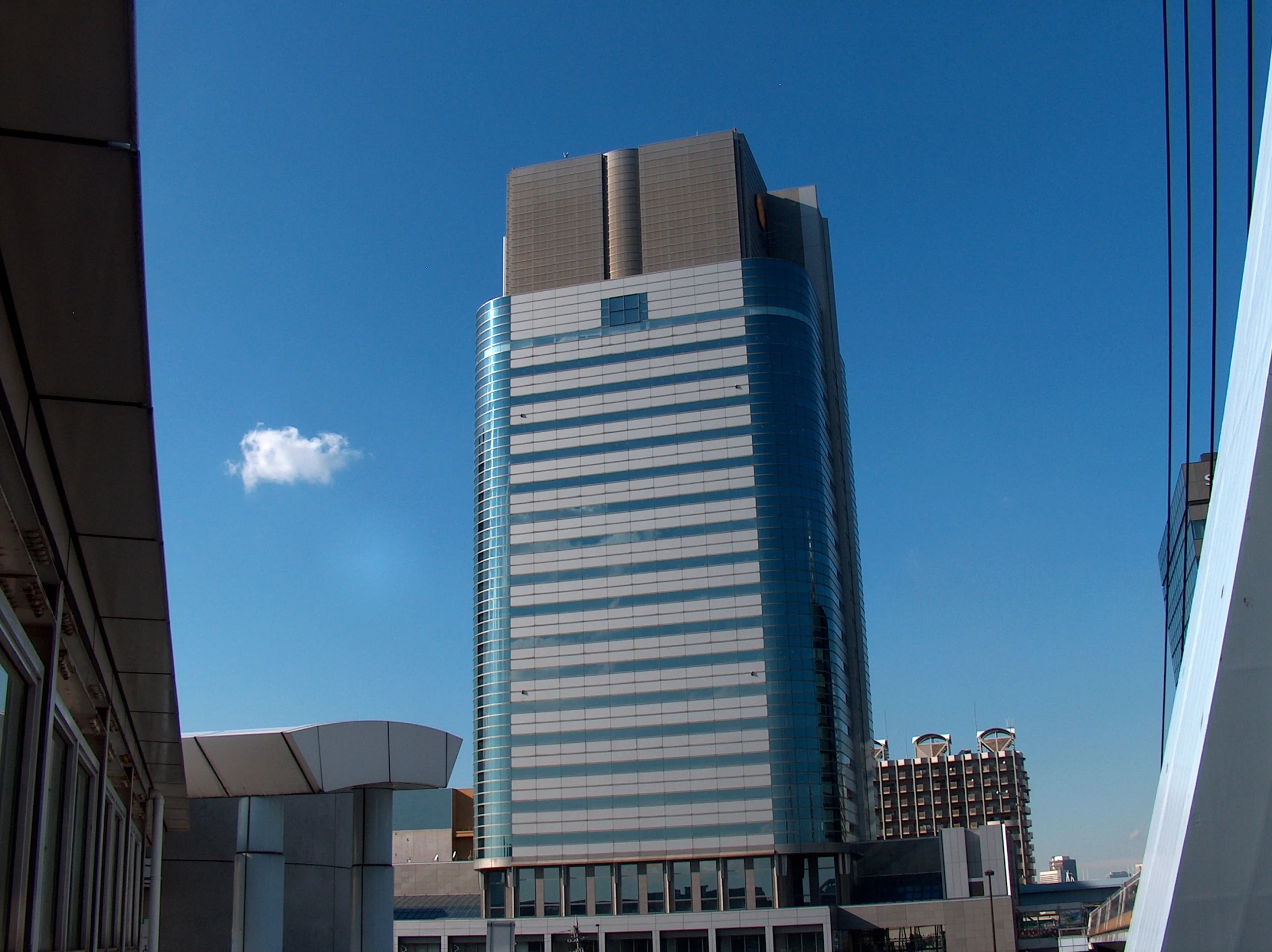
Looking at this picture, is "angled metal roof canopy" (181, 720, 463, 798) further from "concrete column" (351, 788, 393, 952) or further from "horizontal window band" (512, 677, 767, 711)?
"horizontal window band" (512, 677, 767, 711)

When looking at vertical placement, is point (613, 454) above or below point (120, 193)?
above

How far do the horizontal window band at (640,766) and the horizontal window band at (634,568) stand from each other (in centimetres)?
1481

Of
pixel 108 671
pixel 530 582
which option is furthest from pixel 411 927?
pixel 108 671

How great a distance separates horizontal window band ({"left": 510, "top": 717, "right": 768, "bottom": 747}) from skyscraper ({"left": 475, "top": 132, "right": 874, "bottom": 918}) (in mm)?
220

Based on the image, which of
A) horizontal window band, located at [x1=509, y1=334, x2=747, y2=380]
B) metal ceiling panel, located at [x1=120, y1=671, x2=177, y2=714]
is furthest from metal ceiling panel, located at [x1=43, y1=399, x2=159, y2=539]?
horizontal window band, located at [x1=509, y1=334, x2=747, y2=380]

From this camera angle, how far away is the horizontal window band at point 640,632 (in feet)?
299

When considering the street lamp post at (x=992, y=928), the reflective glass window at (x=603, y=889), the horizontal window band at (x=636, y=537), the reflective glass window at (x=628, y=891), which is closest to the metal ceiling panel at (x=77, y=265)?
the street lamp post at (x=992, y=928)

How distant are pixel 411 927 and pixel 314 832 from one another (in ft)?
250

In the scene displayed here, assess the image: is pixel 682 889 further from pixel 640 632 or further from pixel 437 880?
pixel 437 880

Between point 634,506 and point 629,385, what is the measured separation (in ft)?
35.4

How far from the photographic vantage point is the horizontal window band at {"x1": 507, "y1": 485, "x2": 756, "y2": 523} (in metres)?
93.9

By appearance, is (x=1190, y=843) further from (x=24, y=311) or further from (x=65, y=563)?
(x=65, y=563)

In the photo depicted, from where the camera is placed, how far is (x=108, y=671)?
10531 mm

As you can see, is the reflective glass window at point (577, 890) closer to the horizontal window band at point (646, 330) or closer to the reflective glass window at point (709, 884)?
the reflective glass window at point (709, 884)
